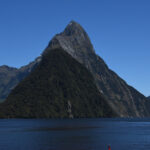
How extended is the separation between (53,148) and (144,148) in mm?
23045

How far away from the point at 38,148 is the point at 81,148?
10709mm

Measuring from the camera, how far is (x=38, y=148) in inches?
3260

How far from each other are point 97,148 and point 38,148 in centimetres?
1469

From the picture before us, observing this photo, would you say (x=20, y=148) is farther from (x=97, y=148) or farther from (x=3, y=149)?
(x=97, y=148)

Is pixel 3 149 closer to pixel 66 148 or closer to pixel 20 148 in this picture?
pixel 20 148

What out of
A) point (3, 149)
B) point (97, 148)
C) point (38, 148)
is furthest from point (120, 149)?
point (3, 149)

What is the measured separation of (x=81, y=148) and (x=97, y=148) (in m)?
4.11

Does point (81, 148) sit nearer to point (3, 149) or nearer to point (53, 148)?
point (53, 148)

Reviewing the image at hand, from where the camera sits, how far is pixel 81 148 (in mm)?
82125

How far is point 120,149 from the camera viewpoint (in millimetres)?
81562

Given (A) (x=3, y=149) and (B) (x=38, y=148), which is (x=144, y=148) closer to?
(B) (x=38, y=148)

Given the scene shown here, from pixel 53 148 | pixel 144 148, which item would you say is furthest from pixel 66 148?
pixel 144 148

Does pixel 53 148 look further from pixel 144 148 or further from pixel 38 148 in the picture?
pixel 144 148

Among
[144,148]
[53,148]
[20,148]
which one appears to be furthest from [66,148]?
[144,148]
